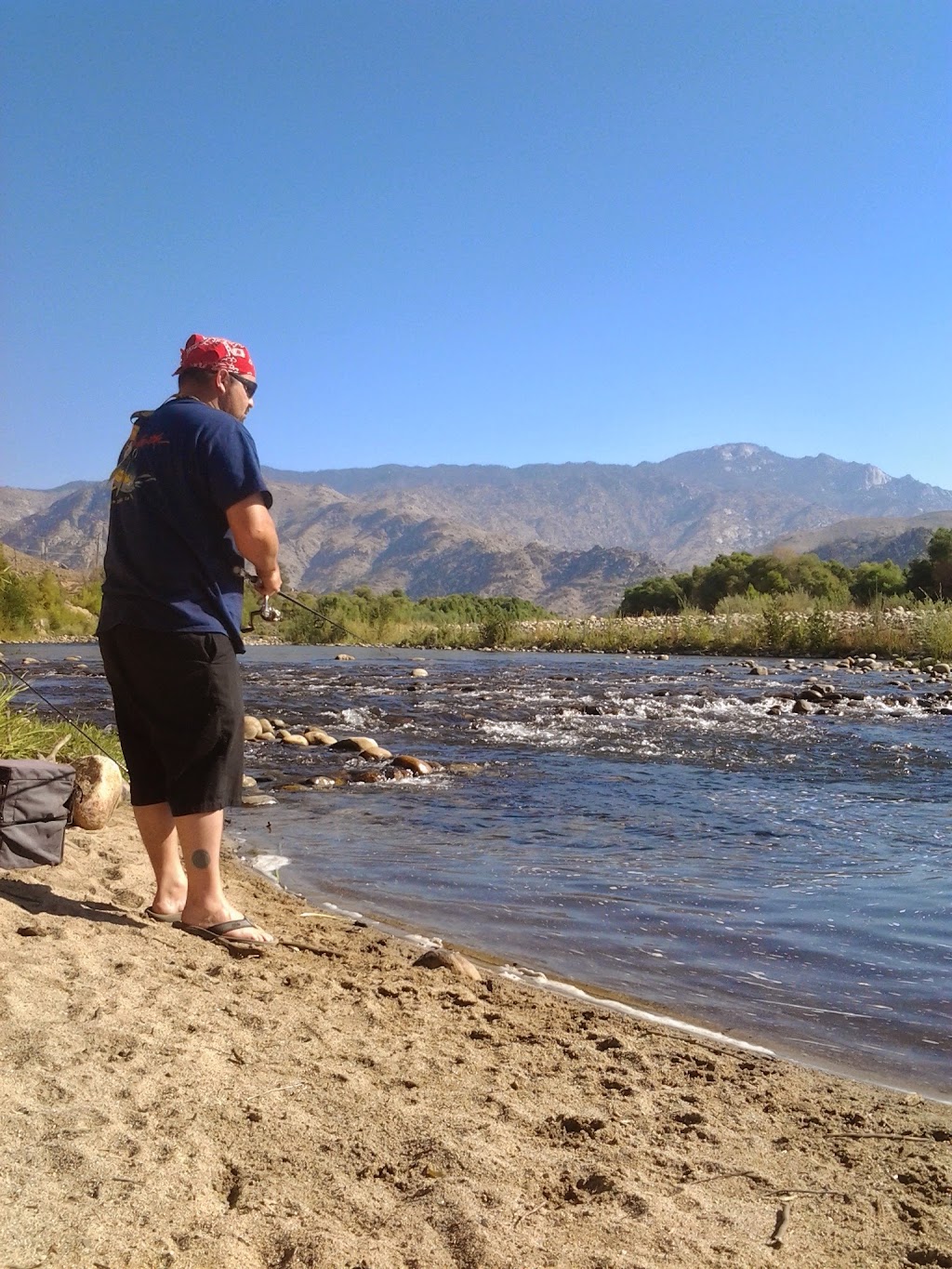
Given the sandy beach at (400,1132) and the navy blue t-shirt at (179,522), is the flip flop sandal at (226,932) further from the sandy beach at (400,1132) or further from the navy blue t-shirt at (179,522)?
the navy blue t-shirt at (179,522)

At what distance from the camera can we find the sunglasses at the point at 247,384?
3.42 meters

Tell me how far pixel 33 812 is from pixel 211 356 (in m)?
1.80

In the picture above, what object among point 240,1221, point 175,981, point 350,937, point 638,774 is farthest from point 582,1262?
point 638,774

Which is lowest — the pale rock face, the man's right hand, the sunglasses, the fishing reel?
the pale rock face

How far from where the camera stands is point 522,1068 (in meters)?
2.49

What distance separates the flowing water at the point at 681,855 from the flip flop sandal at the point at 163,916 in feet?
3.37

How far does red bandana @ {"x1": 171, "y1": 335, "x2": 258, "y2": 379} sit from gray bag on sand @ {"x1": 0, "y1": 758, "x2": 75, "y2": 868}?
1565mm

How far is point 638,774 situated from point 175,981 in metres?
6.02

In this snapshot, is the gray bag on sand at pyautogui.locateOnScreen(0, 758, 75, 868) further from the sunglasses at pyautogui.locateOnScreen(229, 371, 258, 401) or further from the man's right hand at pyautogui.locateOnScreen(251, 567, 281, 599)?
the sunglasses at pyautogui.locateOnScreen(229, 371, 258, 401)

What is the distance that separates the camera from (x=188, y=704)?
312 centimetres

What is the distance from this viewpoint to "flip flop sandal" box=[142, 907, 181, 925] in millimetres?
3446

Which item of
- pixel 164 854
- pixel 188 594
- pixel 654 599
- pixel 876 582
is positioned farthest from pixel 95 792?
pixel 654 599

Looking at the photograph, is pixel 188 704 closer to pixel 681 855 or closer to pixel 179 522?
pixel 179 522

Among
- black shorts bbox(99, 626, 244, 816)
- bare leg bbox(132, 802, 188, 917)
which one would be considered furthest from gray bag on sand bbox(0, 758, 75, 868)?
black shorts bbox(99, 626, 244, 816)
